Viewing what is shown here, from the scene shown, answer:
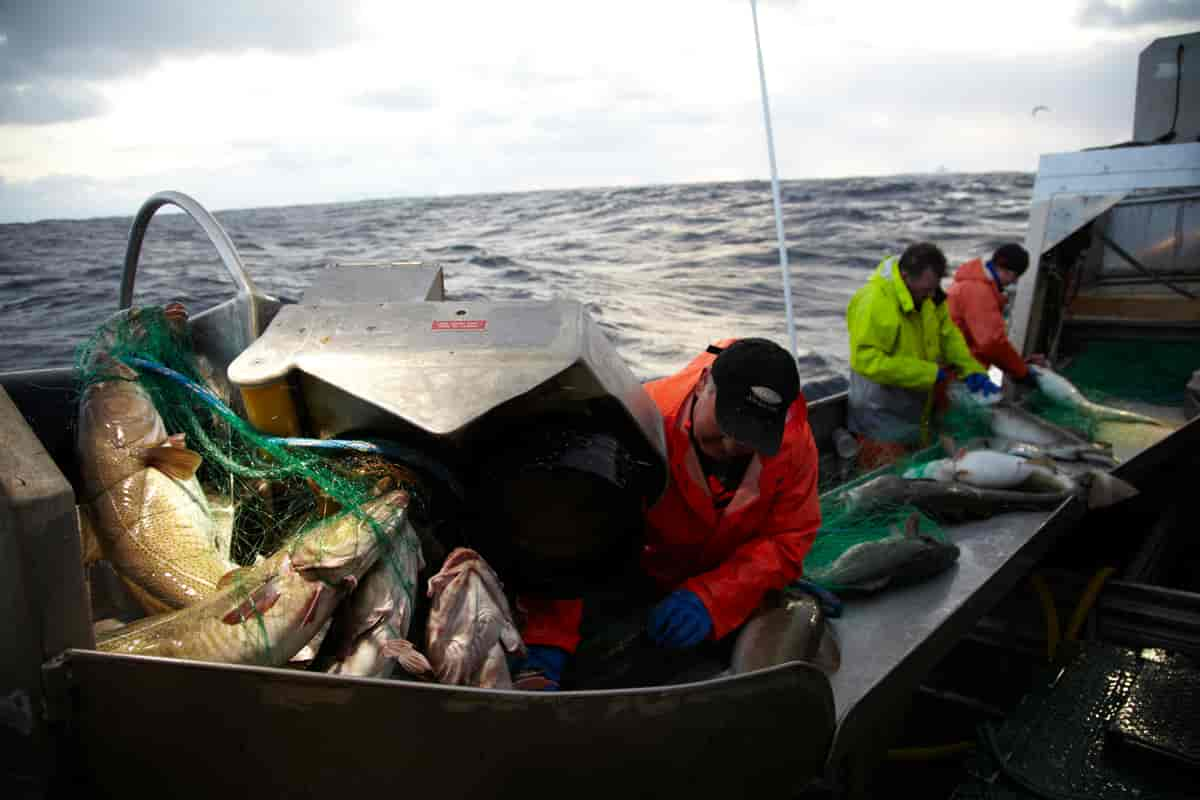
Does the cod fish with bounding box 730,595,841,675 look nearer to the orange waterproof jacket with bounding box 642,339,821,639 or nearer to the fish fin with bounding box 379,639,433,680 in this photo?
the orange waterproof jacket with bounding box 642,339,821,639

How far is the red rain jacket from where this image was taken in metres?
2.80

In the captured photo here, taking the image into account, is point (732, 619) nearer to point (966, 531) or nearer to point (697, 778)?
point (697, 778)

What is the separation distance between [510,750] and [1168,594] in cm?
397

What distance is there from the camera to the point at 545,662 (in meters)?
2.42

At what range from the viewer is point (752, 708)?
2049 mm

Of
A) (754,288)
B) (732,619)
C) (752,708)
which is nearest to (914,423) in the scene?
(732,619)

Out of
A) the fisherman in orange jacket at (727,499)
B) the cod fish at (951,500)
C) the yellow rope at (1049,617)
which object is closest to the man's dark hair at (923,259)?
the cod fish at (951,500)

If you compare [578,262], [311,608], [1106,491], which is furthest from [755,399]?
[578,262]

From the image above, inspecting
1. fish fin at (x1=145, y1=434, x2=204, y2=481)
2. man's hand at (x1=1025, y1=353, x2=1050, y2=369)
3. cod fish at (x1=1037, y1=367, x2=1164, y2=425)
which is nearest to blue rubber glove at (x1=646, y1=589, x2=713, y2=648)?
fish fin at (x1=145, y1=434, x2=204, y2=481)

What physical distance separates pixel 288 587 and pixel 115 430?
990 mm

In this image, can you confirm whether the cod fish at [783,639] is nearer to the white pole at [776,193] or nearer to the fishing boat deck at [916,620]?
the fishing boat deck at [916,620]

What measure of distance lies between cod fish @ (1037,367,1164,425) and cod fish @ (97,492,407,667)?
272 inches

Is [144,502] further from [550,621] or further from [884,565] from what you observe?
[884,565]

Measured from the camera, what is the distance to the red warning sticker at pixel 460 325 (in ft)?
7.48
